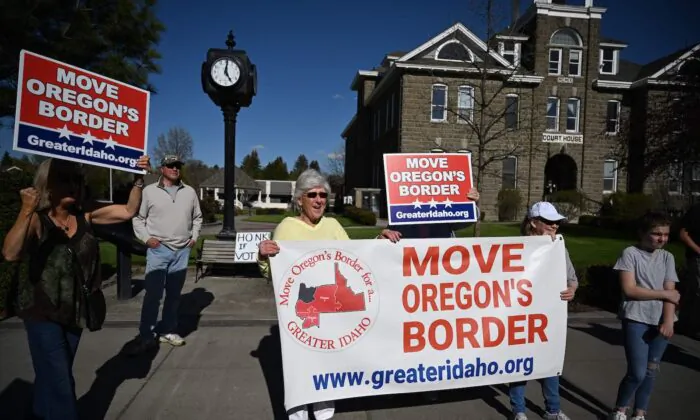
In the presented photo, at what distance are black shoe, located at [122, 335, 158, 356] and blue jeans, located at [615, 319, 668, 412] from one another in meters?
4.53

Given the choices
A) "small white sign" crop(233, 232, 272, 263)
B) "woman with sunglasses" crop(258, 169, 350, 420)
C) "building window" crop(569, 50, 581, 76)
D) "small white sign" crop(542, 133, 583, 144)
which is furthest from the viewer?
"building window" crop(569, 50, 581, 76)

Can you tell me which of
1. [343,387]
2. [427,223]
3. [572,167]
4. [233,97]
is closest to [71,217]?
[343,387]

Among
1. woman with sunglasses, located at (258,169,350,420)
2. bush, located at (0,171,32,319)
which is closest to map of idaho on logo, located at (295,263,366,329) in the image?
woman with sunglasses, located at (258,169,350,420)

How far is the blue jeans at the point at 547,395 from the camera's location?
10.2 ft

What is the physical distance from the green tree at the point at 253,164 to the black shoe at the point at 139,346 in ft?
364

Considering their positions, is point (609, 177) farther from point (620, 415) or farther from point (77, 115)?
point (77, 115)

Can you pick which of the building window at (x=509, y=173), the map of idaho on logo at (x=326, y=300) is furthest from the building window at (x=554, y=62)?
the map of idaho on logo at (x=326, y=300)

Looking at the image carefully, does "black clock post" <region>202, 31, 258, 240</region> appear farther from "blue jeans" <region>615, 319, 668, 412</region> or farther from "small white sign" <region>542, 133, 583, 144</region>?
"small white sign" <region>542, 133, 583, 144</region>

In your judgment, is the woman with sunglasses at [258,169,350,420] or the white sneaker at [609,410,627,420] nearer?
the woman with sunglasses at [258,169,350,420]

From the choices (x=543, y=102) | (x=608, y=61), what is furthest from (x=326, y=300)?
(x=608, y=61)

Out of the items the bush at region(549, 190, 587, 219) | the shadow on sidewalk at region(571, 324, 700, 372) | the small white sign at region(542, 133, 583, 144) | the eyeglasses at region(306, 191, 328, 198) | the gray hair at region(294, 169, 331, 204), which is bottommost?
the shadow on sidewalk at region(571, 324, 700, 372)

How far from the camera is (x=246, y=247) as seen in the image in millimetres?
7926

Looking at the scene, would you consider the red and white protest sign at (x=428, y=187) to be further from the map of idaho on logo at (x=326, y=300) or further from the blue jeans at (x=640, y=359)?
the blue jeans at (x=640, y=359)

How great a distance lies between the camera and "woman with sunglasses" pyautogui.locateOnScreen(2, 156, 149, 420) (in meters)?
2.40
